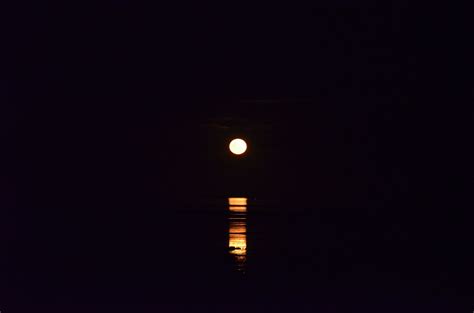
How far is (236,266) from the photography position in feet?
26.7

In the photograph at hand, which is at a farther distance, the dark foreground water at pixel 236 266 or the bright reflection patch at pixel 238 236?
the bright reflection patch at pixel 238 236

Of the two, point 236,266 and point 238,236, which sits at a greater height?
point 238,236

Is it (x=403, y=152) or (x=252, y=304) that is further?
(x=403, y=152)

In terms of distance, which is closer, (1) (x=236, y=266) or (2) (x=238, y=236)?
(1) (x=236, y=266)

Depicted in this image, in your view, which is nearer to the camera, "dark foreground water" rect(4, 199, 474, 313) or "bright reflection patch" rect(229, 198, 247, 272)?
"dark foreground water" rect(4, 199, 474, 313)

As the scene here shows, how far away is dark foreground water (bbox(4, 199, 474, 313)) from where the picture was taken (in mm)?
6293

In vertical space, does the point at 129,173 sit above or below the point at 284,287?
above

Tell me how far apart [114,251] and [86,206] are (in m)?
8.82

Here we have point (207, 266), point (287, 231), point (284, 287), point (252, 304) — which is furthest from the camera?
point (287, 231)

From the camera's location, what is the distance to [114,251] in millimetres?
9281

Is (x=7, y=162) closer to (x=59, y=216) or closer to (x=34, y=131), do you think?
(x=34, y=131)

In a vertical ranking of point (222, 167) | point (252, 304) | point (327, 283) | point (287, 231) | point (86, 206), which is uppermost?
point (222, 167)

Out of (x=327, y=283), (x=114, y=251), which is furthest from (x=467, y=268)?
(x=114, y=251)

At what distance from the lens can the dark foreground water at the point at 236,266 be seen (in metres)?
6.29
